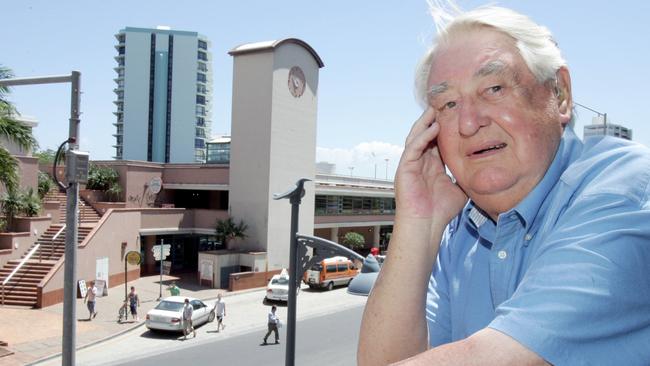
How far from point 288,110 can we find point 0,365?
66.1 feet

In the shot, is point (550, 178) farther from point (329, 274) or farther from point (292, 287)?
point (329, 274)

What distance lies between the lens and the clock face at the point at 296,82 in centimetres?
3228

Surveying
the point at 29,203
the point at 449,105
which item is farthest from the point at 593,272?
the point at 29,203

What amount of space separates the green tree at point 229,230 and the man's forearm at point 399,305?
97.1ft

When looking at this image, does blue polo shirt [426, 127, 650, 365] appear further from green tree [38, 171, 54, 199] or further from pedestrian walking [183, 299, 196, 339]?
green tree [38, 171, 54, 199]

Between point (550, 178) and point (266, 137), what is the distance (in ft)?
98.0

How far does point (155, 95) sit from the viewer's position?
296 ft

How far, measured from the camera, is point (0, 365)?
15.9 meters

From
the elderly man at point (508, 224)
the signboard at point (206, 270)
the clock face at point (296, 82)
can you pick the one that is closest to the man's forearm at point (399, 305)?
the elderly man at point (508, 224)

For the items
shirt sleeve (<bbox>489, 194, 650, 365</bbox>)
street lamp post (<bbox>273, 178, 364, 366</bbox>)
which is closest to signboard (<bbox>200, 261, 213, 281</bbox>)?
street lamp post (<bbox>273, 178, 364, 366</bbox>)

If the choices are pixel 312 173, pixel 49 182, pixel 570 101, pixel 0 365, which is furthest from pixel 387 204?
pixel 570 101

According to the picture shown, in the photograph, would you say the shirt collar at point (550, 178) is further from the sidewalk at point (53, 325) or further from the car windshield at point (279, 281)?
the car windshield at point (279, 281)

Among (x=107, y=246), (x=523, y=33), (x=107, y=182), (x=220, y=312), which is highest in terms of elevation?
(x=523, y=33)

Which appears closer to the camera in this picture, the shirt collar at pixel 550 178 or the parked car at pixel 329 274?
the shirt collar at pixel 550 178
